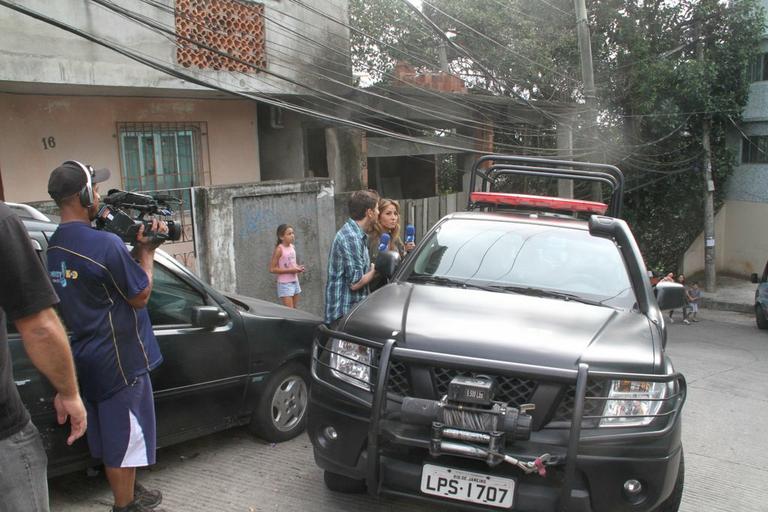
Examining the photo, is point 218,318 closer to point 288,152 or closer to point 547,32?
point 288,152

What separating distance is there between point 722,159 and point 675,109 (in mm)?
3276

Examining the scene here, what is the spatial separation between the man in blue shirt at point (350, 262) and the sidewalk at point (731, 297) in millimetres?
17168

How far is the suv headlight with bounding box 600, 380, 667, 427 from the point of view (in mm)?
3166

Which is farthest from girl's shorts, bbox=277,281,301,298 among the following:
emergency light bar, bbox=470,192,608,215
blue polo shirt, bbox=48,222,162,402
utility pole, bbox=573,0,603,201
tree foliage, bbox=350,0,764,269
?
tree foliage, bbox=350,0,764,269

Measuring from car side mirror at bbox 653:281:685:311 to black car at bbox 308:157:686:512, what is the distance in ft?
1.90

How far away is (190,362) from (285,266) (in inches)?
164

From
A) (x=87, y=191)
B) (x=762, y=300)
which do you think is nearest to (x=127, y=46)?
(x=87, y=191)

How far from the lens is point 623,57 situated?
1909cm

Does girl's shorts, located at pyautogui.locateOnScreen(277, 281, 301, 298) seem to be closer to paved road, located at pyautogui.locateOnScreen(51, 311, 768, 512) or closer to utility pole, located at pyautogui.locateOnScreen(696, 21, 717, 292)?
paved road, located at pyautogui.locateOnScreen(51, 311, 768, 512)

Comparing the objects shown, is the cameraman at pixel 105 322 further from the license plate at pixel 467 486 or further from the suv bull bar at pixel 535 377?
the license plate at pixel 467 486

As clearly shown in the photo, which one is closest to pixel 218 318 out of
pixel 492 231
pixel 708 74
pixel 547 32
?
pixel 492 231

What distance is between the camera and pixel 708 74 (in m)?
18.8

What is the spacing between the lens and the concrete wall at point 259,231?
8.31 m

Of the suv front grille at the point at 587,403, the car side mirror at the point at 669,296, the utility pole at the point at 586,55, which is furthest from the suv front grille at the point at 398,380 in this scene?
the utility pole at the point at 586,55
